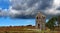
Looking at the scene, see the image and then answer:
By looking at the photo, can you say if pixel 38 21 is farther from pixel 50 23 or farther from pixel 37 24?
pixel 50 23

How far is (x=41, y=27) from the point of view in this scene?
103ft

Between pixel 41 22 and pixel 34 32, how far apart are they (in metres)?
6.82

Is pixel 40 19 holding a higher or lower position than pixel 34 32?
higher

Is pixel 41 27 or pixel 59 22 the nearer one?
pixel 41 27

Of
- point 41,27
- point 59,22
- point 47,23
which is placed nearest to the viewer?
point 41,27

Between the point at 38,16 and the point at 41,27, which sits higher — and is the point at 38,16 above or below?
above

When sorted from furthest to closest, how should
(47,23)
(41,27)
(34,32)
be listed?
1. (47,23)
2. (41,27)
3. (34,32)

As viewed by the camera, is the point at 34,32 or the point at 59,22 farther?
the point at 59,22

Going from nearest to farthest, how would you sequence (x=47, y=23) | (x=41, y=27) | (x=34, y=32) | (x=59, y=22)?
(x=34, y=32)
(x=41, y=27)
(x=47, y=23)
(x=59, y=22)

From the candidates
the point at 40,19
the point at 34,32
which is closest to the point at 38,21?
the point at 40,19

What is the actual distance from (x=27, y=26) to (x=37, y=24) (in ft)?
6.53

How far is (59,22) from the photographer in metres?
45.1

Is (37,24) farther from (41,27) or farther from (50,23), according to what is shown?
(50,23)

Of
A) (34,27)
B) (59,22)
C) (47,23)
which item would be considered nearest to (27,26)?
(34,27)
